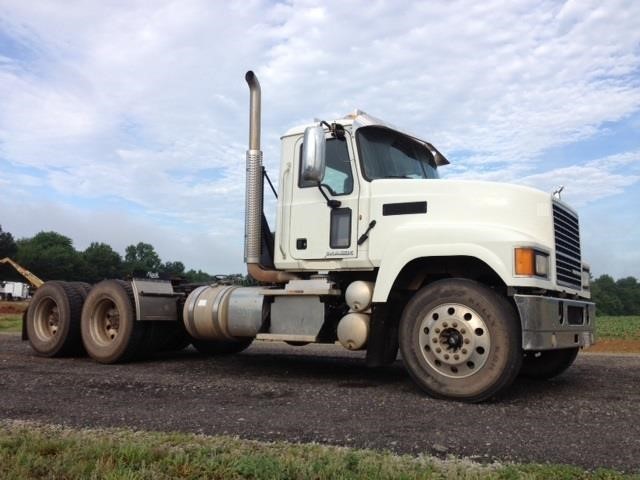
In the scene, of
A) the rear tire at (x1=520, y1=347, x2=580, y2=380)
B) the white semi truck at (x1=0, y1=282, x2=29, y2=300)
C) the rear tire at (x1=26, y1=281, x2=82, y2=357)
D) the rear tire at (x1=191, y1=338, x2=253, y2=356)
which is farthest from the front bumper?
the white semi truck at (x1=0, y1=282, x2=29, y2=300)

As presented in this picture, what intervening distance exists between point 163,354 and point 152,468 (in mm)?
7377

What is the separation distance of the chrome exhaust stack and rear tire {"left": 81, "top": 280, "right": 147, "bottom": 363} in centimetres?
202

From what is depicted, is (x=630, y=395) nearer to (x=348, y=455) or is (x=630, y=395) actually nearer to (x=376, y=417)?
(x=376, y=417)

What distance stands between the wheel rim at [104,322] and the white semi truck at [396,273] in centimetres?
28

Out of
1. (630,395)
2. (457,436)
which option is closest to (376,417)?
(457,436)

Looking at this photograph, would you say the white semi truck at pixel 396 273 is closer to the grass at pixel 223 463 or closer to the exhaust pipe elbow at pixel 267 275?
the exhaust pipe elbow at pixel 267 275

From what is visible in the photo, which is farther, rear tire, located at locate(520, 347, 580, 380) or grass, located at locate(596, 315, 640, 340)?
grass, located at locate(596, 315, 640, 340)

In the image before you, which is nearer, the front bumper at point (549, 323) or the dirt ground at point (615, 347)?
the front bumper at point (549, 323)

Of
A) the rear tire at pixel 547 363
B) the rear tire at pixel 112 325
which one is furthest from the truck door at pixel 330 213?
the rear tire at pixel 112 325

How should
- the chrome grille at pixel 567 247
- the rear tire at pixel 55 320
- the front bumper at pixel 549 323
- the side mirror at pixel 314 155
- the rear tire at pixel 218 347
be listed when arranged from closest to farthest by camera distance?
Result: the front bumper at pixel 549 323, the chrome grille at pixel 567 247, the side mirror at pixel 314 155, the rear tire at pixel 55 320, the rear tire at pixel 218 347

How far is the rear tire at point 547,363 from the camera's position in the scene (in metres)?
7.14

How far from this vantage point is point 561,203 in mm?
6289

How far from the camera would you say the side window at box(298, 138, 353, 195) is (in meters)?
6.76

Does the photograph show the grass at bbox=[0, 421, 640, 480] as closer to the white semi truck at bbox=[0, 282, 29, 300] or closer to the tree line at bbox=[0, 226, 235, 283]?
the white semi truck at bbox=[0, 282, 29, 300]
